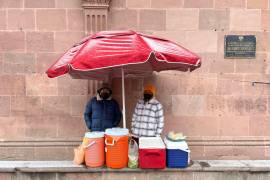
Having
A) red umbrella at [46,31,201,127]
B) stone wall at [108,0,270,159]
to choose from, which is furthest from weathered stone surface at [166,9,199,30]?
red umbrella at [46,31,201,127]

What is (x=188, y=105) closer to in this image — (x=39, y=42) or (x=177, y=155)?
(x=177, y=155)

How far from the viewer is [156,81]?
6.57 meters

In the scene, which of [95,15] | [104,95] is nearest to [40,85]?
[104,95]

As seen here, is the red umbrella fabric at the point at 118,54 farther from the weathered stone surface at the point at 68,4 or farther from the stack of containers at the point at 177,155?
the weathered stone surface at the point at 68,4

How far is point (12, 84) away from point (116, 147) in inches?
110

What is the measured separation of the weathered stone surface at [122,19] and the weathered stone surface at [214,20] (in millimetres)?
1354

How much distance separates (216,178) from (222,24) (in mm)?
3053

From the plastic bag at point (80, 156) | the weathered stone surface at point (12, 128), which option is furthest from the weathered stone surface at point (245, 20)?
the weathered stone surface at point (12, 128)

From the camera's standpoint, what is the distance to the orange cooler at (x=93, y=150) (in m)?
5.14

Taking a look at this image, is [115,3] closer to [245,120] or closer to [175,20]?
[175,20]

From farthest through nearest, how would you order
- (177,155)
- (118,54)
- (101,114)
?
(101,114) → (177,155) → (118,54)

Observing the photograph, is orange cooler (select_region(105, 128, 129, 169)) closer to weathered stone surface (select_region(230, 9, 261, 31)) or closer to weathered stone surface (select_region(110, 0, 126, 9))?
weathered stone surface (select_region(110, 0, 126, 9))

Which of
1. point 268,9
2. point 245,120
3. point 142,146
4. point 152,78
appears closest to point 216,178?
point 142,146

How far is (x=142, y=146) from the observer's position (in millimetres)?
5137
